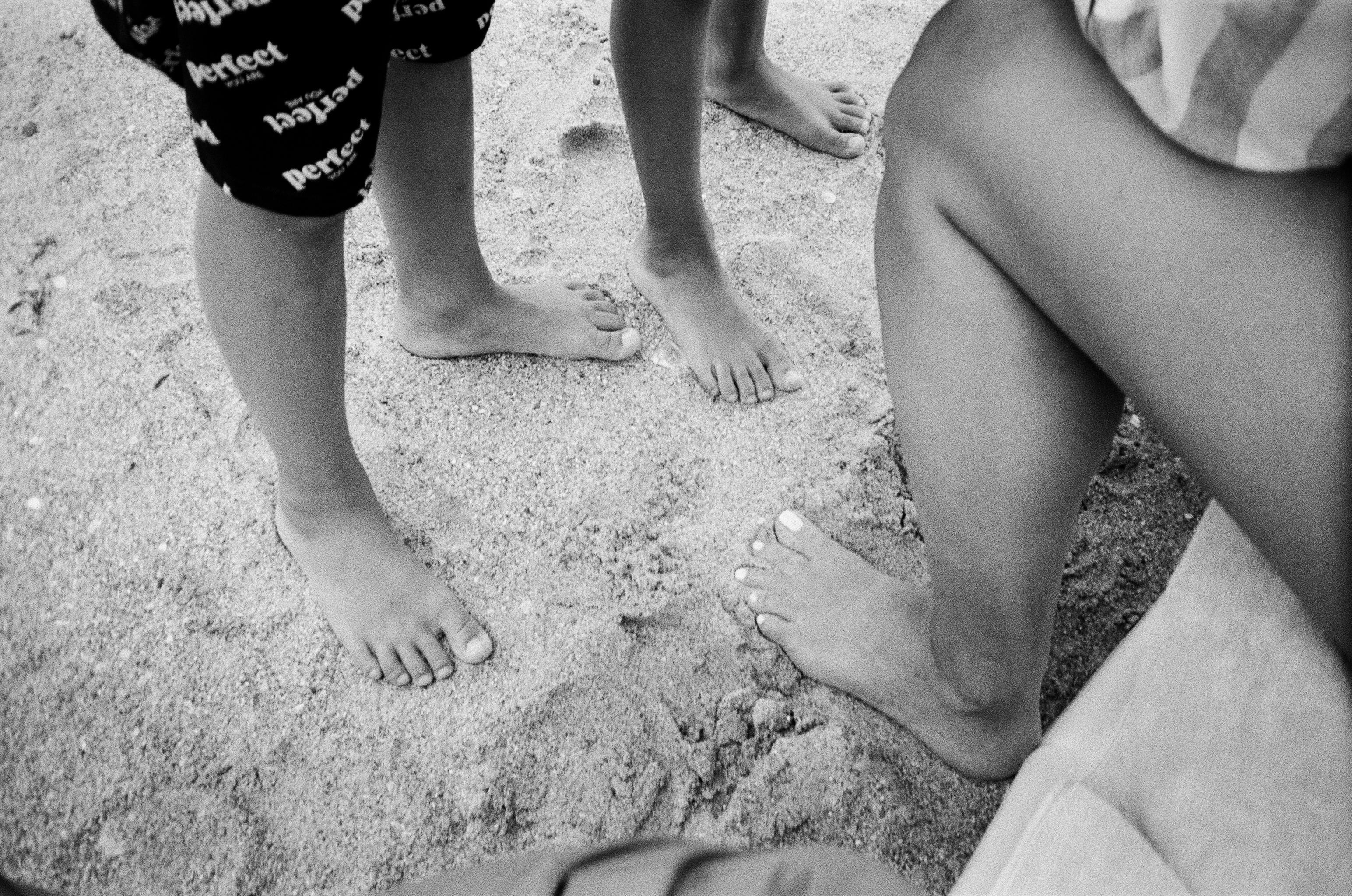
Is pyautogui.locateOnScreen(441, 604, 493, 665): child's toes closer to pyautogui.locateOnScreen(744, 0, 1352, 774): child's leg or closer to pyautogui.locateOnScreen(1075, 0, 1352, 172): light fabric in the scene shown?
pyautogui.locateOnScreen(744, 0, 1352, 774): child's leg

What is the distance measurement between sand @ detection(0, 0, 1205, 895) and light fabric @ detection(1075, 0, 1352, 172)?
913 mm

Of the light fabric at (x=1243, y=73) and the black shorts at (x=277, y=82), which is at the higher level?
the light fabric at (x=1243, y=73)

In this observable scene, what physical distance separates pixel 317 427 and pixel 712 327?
2.41ft

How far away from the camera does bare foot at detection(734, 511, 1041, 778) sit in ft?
4.09

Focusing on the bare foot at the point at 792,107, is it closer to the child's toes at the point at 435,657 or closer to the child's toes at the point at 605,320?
the child's toes at the point at 605,320

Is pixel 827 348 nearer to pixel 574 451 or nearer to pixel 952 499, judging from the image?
pixel 574 451

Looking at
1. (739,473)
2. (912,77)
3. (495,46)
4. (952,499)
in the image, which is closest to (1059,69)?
(912,77)

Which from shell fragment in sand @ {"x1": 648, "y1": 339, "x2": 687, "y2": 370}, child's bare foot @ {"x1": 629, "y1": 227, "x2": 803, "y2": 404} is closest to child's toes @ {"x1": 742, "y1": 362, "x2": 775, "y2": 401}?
child's bare foot @ {"x1": 629, "y1": 227, "x2": 803, "y2": 404}

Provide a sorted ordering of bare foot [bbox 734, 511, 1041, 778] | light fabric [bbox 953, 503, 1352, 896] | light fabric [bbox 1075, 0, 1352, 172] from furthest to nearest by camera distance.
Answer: bare foot [bbox 734, 511, 1041, 778], light fabric [bbox 953, 503, 1352, 896], light fabric [bbox 1075, 0, 1352, 172]

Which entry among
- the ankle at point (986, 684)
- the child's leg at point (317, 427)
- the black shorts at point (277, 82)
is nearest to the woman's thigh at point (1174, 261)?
the ankle at point (986, 684)

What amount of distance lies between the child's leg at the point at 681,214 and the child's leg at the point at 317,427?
24.3 inches

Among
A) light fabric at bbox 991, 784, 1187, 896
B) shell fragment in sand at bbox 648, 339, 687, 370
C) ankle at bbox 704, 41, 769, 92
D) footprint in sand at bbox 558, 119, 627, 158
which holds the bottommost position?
shell fragment in sand at bbox 648, 339, 687, 370

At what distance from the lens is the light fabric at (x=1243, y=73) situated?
1.94ft

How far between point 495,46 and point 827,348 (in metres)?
1.06
